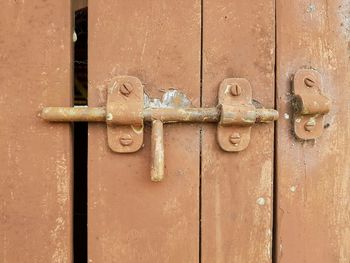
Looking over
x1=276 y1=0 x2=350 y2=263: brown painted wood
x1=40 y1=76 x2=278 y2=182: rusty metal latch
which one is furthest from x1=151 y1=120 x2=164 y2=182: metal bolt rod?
x1=276 y1=0 x2=350 y2=263: brown painted wood

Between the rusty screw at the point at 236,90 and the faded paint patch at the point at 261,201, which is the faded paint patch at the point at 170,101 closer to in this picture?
the rusty screw at the point at 236,90

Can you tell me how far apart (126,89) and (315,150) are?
14.1 inches

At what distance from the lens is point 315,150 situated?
0.83 meters

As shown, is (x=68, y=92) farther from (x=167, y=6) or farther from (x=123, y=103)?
(x=167, y=6)

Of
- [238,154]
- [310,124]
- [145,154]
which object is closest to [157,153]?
[145,154]

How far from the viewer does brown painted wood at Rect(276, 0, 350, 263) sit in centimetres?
82

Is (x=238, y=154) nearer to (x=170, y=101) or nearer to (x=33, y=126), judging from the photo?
(x=170, y=101)

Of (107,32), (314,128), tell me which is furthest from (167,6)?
(314,128)

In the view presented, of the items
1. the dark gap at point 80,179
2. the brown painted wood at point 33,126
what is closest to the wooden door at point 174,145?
the brown painted wood at point 33,126

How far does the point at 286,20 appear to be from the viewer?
0.83 metres

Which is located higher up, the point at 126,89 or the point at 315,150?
the point at 126,89

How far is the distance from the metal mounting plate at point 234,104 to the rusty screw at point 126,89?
6.1 inches

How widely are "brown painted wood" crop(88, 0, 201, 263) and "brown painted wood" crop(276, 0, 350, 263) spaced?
16 centimetres

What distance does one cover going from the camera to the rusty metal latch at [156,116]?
75 centimetres
